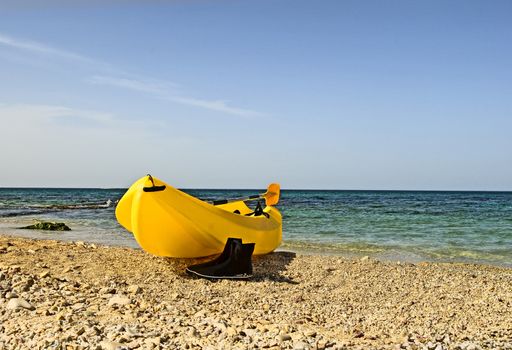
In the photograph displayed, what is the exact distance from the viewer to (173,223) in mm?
7383

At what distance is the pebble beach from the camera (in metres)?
4.16

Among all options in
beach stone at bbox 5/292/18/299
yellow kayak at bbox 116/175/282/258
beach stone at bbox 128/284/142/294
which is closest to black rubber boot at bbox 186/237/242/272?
yellow kayak at bbox 116/175/282/258

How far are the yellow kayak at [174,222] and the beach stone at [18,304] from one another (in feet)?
7.60

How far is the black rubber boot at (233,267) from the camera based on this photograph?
720cm

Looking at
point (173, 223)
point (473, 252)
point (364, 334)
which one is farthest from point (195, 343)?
point (473, 252)

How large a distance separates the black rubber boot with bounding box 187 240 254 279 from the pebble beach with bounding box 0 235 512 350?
0.14 metres

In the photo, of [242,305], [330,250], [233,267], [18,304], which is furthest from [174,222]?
[330,250]

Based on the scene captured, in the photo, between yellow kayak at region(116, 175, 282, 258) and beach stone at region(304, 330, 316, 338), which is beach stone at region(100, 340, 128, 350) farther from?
A: yellow kayak at region(116, 175, 282, 258)

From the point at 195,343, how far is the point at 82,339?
0.98 m

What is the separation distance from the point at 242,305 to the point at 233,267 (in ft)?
5.31

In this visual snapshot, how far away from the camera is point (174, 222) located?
7383 mm

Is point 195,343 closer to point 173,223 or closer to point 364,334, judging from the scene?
point 364,334

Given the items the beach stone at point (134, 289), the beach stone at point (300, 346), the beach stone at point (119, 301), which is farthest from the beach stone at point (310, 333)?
the beach stone at point (134, 289)

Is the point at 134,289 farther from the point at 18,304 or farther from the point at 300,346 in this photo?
the point at 300,346
